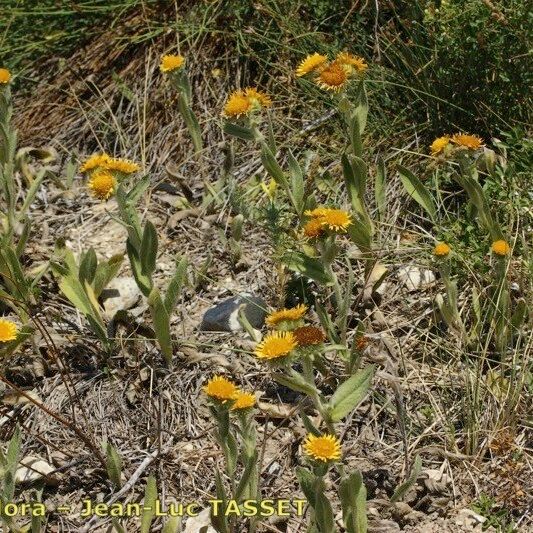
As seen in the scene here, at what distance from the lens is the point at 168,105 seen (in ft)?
12.5

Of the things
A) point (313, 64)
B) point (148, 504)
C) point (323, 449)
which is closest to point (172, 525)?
point (148, 504)

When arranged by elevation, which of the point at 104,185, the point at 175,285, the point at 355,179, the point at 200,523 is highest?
the point at 104,185

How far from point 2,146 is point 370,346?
1496 millimetres

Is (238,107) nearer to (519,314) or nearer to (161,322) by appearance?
(161,322)

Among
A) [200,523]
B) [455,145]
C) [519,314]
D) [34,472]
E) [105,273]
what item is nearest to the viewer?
[200,523]

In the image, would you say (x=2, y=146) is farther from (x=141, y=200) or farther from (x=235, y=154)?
(x=235, y=154)

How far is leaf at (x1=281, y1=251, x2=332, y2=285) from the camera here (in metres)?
2.60

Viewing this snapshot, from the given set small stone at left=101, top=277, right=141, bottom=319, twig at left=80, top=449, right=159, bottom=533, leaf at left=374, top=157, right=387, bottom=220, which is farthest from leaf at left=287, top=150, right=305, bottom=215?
twig at left=80, top=449, right=159, bottom=533

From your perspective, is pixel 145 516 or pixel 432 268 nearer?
pixel 145 516

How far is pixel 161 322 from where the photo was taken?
2.64m

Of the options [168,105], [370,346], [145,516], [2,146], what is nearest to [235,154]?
[168,105]

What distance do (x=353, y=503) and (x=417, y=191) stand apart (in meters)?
1.16

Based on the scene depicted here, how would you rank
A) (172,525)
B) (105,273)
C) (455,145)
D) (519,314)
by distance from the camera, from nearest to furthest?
(172,525), (519,314), (455,145), (105,273)

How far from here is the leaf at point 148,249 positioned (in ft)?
8.69
